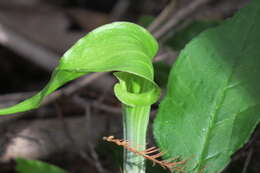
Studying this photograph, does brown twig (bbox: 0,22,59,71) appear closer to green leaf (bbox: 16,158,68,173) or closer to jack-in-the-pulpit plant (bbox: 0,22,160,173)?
green leaf (bbox: 16,158,68,173)

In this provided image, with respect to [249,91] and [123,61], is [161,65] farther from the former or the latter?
[123,61]

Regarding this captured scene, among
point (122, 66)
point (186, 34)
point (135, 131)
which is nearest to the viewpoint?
point (122, 66)

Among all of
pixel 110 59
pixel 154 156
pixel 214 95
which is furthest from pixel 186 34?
pixel 110 59

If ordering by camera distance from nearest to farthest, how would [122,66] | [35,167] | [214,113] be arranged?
[122,66] < [214,113] < [35,167]

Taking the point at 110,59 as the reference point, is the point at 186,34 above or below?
below

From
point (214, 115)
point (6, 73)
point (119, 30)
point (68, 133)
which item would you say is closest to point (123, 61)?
point (119, 30)

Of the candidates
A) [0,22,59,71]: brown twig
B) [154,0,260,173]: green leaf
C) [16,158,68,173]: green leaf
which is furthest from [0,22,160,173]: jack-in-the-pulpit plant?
[0,22,59,71]: brown twig

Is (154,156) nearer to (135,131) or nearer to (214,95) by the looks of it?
(135,131)
